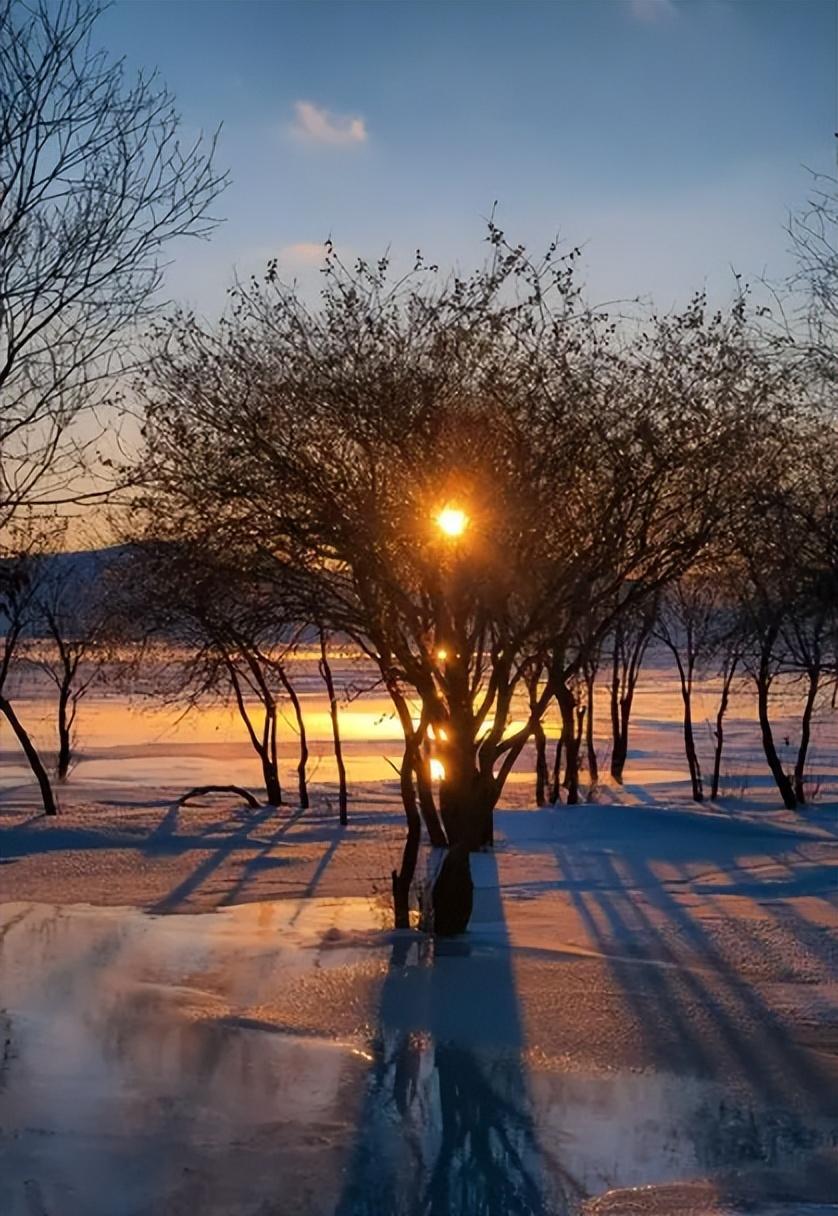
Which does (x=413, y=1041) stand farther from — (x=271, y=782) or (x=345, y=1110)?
(x=271, y=782)

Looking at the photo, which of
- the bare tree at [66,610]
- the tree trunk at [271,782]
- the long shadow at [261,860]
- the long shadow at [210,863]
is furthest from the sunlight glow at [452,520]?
the bare tree at [66,610]

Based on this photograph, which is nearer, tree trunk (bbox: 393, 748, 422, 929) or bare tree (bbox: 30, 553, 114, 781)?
tree trunk (bbox: 393, 748, 422, 929)

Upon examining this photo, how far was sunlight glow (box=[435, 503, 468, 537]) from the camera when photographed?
12492 millimetres

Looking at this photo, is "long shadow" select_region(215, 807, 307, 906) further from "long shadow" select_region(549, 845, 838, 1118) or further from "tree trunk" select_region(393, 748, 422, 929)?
"long shadow" select_region(549, 845, 838, 1118)

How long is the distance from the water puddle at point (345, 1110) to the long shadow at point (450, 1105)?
0.07 feet

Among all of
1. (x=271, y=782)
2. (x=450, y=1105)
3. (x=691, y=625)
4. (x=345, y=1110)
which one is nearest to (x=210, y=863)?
(x=271, y=782)

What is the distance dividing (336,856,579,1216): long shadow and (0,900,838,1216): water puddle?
2 cm

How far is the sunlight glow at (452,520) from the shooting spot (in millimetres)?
12492

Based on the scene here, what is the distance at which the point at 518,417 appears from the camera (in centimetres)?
1248

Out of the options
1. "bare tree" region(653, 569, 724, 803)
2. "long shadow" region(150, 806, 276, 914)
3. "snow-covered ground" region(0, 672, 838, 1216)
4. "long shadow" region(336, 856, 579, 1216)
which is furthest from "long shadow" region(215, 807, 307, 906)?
"bare tree" region(653, 569, 724, 803)

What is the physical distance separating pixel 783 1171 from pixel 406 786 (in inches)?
293

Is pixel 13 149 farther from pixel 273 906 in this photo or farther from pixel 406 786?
pixel 273 906

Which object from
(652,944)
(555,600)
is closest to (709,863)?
(652,944)

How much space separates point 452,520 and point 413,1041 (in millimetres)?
4618
